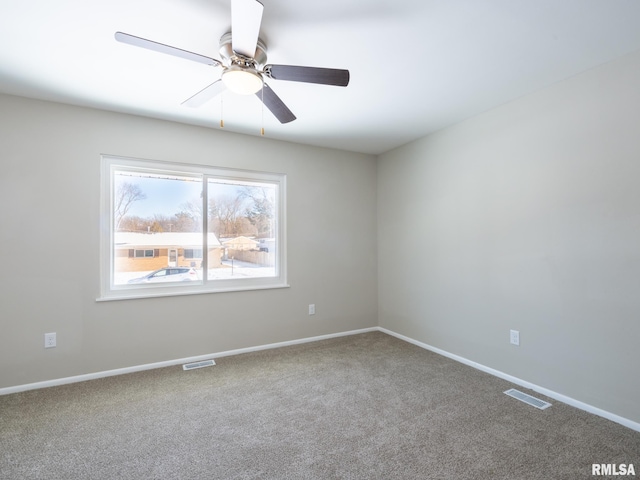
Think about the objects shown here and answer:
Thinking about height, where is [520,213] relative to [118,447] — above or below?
above

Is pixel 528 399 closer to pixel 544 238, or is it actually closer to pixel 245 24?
pixel 544 238

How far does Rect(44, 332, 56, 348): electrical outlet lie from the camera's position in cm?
264

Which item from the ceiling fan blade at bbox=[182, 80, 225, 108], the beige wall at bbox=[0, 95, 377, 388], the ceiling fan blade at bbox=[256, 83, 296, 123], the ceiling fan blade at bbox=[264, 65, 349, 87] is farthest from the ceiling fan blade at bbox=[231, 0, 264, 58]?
the beige wall at bbox=[0, 95, 377, 388]

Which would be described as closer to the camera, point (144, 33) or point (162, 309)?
point (144, 33)

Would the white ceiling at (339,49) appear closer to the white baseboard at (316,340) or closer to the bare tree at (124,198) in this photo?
the bare tree at (124,198)

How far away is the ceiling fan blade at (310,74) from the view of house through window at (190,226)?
1.84 m

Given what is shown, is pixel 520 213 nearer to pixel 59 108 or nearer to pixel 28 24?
pixel 28 24

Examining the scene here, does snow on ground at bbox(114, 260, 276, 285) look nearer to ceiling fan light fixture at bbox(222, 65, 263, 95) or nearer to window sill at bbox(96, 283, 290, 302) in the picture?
window sill at bbox(96, 283, 290, 302)

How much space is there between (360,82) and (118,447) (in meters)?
2.93

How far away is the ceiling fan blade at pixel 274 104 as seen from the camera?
199 centimetres

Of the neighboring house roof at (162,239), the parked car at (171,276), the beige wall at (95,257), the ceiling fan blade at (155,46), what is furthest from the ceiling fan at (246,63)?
the parked car at (171,276)

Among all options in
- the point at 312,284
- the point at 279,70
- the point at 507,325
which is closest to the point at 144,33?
the point at 279,70

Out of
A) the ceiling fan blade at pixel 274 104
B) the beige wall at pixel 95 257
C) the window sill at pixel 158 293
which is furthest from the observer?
the window sill at pixel 158 293

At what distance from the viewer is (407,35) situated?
1.86 m
